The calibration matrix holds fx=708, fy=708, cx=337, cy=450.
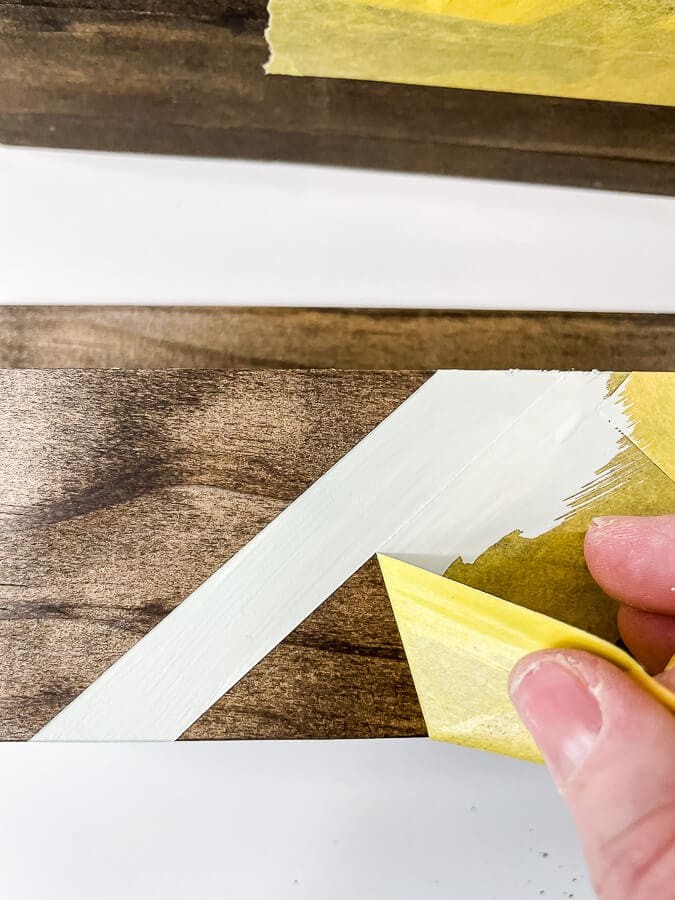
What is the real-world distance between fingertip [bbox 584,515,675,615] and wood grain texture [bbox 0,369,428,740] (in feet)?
0.54

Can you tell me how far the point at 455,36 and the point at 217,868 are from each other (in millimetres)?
703

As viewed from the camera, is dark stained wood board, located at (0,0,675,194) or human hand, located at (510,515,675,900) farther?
dark stained wood board, located at (0,0,675,194)

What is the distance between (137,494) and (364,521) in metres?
0.17

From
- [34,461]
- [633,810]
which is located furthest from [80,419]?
[633,810]

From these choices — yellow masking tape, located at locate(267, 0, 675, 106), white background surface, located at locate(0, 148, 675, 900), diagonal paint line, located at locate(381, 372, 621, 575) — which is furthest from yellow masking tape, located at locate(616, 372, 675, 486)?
yellow masking tape, located at locate(267, 0, 675, 106)

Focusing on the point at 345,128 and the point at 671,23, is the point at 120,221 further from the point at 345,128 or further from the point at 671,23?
the point at 671,23

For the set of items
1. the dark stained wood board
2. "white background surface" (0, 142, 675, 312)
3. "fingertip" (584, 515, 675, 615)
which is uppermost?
the dark stained wood board

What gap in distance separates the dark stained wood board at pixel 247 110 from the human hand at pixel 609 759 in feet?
1.44

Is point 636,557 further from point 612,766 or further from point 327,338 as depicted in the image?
point 327,338

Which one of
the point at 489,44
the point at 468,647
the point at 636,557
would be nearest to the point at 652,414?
the point at 636,557

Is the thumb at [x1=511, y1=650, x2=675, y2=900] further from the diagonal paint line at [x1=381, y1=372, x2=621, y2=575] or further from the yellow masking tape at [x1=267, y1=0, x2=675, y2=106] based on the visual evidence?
the yellow masking tape at [x1=267, y1=0, x2=675, y2=106]

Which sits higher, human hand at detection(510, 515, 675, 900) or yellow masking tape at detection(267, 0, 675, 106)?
yellow masking tape at detection(267, 0, 675, 106)

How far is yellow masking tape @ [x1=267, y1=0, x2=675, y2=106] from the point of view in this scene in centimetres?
55

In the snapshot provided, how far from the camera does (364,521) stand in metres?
0.53
